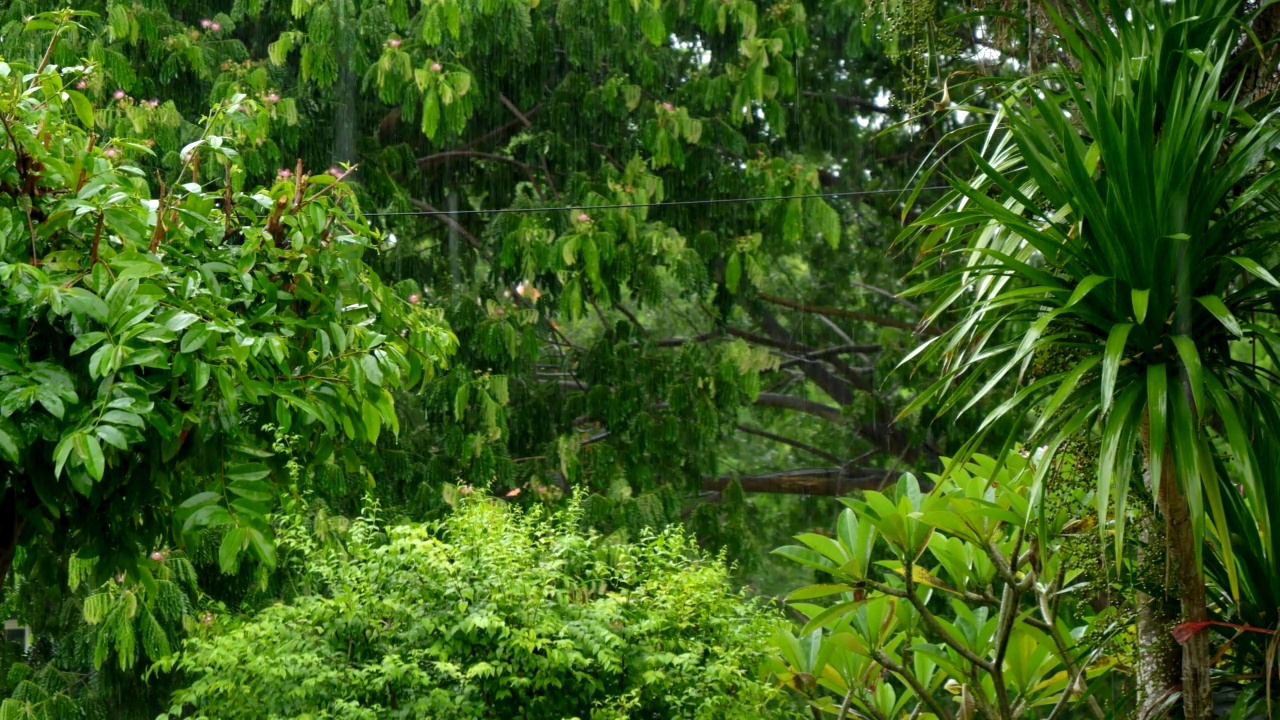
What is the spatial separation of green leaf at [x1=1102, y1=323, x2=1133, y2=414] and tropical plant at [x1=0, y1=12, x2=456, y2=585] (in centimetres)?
129

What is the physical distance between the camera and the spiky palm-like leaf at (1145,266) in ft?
8.38

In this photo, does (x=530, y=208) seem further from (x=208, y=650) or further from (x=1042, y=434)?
(x=1042, y=434)

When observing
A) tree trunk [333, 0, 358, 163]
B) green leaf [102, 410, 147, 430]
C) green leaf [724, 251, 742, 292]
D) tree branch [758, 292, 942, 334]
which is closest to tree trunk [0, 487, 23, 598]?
green leaf [102, 410, 147, 430]

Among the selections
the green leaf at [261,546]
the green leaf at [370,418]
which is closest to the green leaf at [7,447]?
the green leaf at [261,546]

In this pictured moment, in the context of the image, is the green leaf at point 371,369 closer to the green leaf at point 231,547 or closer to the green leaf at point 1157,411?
the green leaf at point 231,547

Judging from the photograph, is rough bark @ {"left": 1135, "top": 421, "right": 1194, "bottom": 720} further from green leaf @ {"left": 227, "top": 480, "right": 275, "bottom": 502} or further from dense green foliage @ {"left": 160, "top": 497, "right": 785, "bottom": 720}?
green leaf @ {"left": 227, "top": 480, "right": 275, "bottom": 502}

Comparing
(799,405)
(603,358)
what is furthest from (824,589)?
(799,405)

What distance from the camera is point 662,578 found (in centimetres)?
440

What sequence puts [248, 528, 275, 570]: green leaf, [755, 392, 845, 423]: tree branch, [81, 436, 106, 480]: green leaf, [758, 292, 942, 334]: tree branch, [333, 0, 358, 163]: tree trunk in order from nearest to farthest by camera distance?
[81, 436, 106, 480]: green leaf
[248, 528, 275, 570]: green leaf
[333, 0, 358, 163]: tree trunk
[758, 292, 942, 334]: tree branch
[755, 392, 845, 423]: tree branch

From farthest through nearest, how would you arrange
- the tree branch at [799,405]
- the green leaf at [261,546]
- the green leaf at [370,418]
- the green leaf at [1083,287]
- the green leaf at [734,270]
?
the tree branch at [799,405], the green leaf at [734,270], the green leaf at [370,418], the green leaf at [1083,287], the green leaf at [261,546]

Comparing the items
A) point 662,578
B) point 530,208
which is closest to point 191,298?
point 662,578

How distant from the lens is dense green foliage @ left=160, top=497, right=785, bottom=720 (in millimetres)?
4066

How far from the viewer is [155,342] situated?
2119mm

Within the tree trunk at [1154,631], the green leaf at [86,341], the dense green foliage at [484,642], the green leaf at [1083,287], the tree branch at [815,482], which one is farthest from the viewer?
the tree branch at [815,482]
